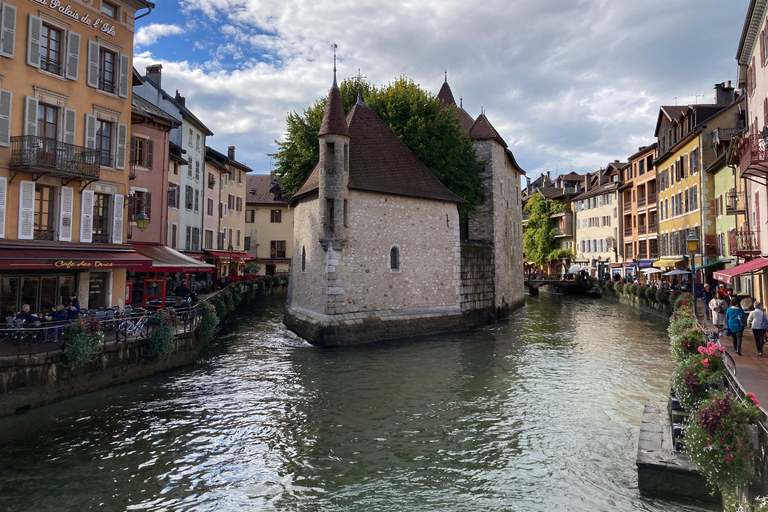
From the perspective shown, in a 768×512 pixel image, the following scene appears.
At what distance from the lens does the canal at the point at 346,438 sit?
726cm

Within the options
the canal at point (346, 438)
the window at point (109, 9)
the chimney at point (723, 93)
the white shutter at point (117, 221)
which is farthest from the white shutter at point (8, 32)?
the chimney at point (723, 93)

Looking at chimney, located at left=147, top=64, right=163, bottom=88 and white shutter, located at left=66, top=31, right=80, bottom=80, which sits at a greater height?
chimney, located at left=147, top=64, right=163, bottom=88

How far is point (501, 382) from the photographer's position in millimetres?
13867

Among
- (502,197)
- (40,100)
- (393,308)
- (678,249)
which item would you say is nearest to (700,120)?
(678,249)

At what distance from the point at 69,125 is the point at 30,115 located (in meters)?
1.05

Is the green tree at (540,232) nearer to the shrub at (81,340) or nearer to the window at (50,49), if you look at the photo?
the window at (50,49)

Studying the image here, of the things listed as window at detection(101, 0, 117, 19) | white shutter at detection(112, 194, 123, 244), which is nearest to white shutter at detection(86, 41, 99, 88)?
window at detection(101, 0, 117, 19)

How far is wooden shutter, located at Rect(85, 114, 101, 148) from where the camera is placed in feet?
49.9

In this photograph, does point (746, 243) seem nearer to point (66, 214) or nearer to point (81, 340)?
point (81, 340)

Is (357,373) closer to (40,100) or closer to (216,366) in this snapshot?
(216,366)

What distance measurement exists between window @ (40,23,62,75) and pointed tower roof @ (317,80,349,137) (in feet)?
27.9

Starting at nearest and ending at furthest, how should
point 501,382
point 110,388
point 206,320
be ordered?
point 110,388
point 501,382
point 206,320

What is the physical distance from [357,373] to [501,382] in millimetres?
4058

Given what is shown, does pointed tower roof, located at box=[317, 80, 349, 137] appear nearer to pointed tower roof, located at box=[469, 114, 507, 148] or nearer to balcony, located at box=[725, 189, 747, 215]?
pointed tower roof, located at box=[469, 114, 507, 148]
